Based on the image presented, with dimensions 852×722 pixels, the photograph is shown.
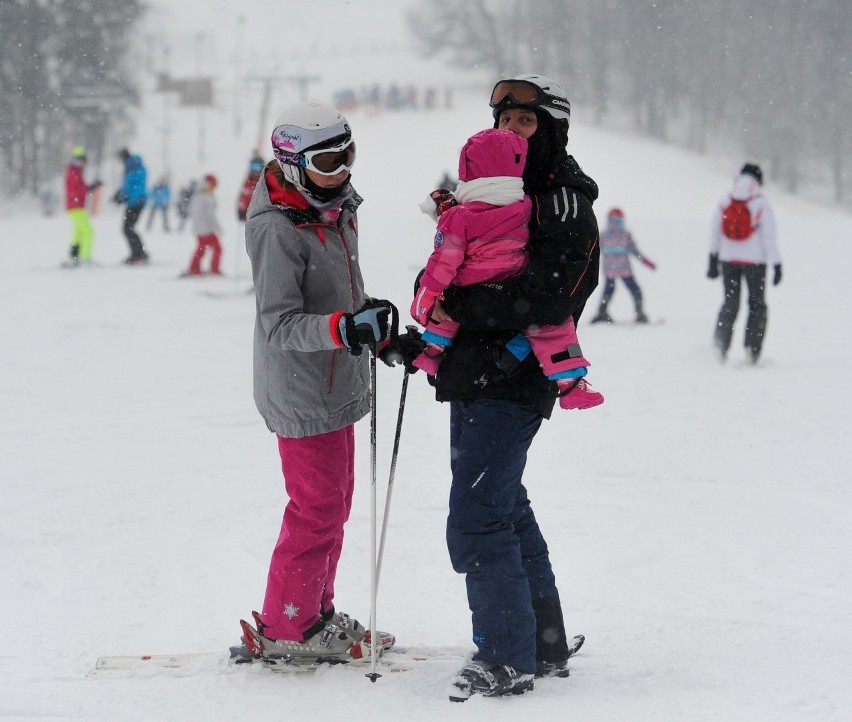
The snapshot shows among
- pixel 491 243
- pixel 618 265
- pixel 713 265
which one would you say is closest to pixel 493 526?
pixel 491 243

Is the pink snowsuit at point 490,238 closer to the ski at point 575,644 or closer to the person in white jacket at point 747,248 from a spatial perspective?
the ski at point 575,644

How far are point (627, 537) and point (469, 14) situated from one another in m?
65.0

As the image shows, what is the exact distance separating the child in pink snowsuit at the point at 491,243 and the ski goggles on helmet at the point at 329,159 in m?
0.32

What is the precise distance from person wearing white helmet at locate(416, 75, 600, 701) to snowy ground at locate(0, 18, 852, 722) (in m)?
0.22

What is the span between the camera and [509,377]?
268cm

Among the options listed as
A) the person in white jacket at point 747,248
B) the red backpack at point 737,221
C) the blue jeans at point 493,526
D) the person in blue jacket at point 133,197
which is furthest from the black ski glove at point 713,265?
the person in blue jacket at point 133,197

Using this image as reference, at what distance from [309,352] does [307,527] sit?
0.52m

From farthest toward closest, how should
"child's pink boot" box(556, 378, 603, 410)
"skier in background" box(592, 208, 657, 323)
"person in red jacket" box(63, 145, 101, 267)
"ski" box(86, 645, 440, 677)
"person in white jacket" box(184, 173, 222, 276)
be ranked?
"person in red jacket" box(63, 145, 101, 267), "person in white jacket" box(184, 173, 222, 276), "skier in background" box(592, 208, 657, 323), "ski" box(86, 645, 440, 677), "child's pink boot" box(556, 378, 603, 410)

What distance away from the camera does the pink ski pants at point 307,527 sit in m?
2.86

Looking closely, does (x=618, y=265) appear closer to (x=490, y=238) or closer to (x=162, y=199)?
(x=490, y=238)

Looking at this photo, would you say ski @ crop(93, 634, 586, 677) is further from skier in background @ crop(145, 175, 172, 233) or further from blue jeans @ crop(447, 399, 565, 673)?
skier in background @ crop(145, 175, 172, 233)

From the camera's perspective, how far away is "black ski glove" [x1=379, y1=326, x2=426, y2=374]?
2.75m

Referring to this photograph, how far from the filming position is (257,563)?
12.9 feet

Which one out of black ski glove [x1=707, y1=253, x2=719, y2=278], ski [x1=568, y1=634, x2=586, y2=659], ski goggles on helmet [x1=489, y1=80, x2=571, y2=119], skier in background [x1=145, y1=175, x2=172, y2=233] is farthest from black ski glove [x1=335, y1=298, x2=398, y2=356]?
skier in background [x1=145, y1=175, x2=172, y2=233]
